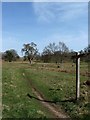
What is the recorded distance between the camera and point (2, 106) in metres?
20.3

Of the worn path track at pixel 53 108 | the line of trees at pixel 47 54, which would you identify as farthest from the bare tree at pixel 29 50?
the worn path track at pixel 53 108

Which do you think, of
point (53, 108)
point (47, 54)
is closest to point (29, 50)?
point (47, 54)

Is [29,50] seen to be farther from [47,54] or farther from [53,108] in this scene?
[53,108]

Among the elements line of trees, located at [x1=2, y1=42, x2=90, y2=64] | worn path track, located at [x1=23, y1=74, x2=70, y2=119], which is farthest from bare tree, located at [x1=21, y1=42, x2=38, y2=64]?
worn path track, located at [x1=23, y1=74, x2=70, y2=119]

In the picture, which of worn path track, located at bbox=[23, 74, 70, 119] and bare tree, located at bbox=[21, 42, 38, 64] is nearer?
worn path track, located at bbox=[23, 74, 70, 119]

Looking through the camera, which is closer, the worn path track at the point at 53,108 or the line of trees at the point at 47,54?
the worn path track at the point at 53,108

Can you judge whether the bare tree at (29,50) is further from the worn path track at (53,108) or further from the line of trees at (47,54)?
the worn path track at (53,108)

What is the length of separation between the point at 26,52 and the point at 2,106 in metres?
124

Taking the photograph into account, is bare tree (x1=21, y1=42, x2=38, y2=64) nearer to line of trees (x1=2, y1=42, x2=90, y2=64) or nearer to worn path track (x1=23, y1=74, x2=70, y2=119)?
line of trees (x1=2, y1=42, x2=90, y2=64)

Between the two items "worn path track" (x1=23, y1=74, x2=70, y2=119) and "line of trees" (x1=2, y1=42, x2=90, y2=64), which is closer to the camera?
"worn path track" (x1=23, y1=74, x2=70, y2=119)

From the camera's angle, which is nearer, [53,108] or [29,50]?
[53,108]

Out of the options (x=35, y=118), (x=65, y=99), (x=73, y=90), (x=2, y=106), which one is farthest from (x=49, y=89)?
(x=35, y=118)

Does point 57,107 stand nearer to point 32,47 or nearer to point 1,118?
point 1,118

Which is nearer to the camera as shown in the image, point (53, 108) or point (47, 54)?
point (53, 108)
